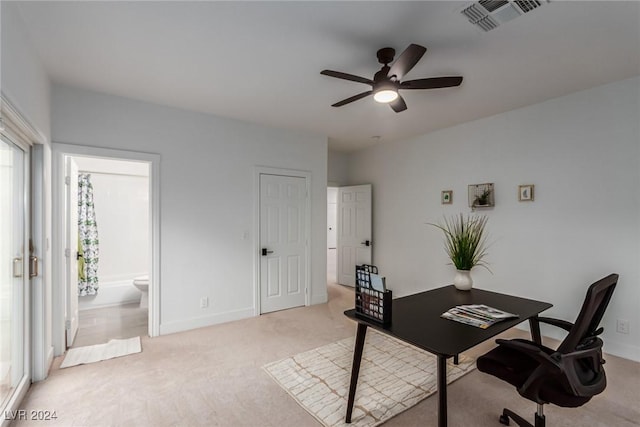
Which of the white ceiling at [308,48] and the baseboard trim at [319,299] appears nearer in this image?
the white ceiling at [308,48]

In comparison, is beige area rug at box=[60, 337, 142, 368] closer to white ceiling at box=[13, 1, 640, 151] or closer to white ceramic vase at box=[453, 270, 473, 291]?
white ceiling at box=[13, 1, 640, 151]

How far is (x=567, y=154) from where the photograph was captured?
10.4 ft

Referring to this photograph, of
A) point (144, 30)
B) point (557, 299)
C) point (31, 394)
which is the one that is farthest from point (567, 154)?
point (31, 394)

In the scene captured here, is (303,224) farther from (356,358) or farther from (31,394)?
(31,394)

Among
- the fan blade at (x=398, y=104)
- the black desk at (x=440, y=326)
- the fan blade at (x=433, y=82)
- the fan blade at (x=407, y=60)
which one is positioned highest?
the fan blade at (x=407, y=60)

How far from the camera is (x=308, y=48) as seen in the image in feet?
7.36

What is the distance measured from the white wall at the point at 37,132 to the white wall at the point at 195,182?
427 mm

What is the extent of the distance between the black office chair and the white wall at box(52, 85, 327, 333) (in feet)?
9.82

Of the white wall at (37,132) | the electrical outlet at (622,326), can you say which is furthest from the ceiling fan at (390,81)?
the electrical outlet at (622,326)

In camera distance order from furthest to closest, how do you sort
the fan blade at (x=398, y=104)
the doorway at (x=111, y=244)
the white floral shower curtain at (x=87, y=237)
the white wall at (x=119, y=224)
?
the white wall at (x=119, y=224) → the white floral shower curtain at (x=87, y=237) → the doorway at (x=111, y=244) → the fan blade at (x=398, y=104)

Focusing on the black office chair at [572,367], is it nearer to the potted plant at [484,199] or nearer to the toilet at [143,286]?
the potted plant at [484,199]

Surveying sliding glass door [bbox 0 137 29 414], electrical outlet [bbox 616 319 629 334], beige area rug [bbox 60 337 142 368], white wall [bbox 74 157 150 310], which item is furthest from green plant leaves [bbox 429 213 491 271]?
white wall [bbox 74 157 150 310]

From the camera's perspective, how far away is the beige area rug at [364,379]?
2.06 metres

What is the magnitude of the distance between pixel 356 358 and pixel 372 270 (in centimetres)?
56
